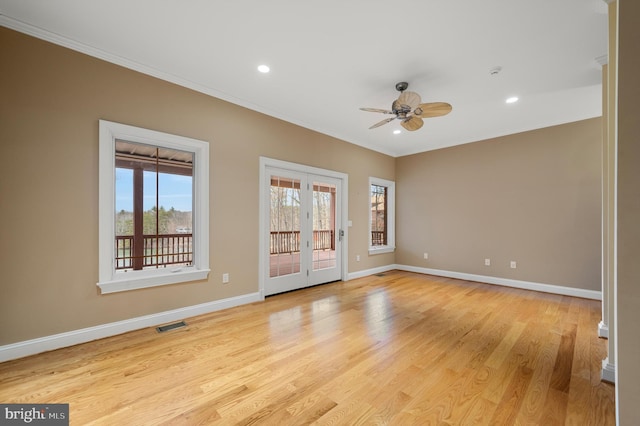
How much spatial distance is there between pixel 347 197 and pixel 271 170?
5.86ft

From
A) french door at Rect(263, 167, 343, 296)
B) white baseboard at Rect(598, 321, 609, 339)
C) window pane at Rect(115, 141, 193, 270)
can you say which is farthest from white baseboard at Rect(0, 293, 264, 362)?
white baseboard at Rect(598, 321, 609, 339)

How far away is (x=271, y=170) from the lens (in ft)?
13.7

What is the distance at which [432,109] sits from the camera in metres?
2.94

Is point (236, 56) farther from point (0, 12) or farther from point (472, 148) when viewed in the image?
point (472, 148)

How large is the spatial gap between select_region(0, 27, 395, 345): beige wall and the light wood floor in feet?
1.23

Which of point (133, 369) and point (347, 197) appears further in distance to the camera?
point (347, 197)

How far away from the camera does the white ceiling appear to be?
2.10 m

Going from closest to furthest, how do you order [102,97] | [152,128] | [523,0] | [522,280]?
[523,0] < [102,97] < [152,128] < [522,280]

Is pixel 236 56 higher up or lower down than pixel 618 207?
higher up

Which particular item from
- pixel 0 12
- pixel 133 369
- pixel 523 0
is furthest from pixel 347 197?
pixel 0 12

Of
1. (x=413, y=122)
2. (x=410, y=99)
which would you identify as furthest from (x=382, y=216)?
(x=410, y=99)

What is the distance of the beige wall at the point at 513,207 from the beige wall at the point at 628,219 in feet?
14.2

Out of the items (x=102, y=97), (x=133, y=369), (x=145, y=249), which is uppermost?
(x=102, y=97)

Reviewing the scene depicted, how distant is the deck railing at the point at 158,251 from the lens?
300 centimetres
